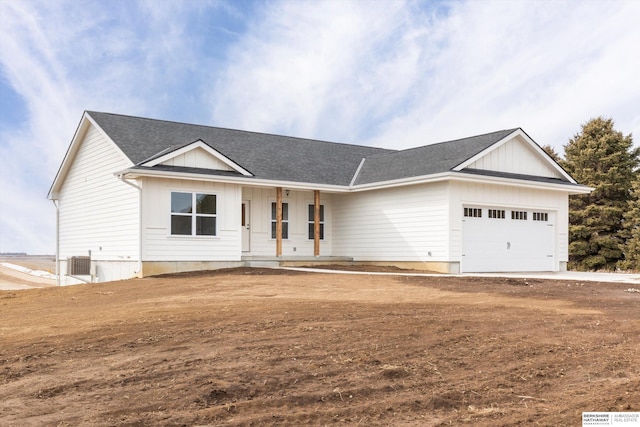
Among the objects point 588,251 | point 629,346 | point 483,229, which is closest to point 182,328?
point 629,346

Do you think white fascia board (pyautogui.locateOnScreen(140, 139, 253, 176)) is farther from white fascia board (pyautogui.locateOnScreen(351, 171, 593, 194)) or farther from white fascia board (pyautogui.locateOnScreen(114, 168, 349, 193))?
white fascia board (pyautogui.locateOnScreen(351, 171, 593, 194))

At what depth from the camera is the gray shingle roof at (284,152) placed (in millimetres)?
21391

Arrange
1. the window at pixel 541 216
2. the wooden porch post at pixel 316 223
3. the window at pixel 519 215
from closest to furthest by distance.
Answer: the window at pixel 519 215 → the window at pixel 541 216 → the wooden porch post at pixel 316 223

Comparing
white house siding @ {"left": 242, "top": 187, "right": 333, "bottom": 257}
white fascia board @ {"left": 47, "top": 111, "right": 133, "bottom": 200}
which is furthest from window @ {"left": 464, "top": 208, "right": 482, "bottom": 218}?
white fascia board @ {"left": 47, "top": 111, "right": 133, "bottom": 200}

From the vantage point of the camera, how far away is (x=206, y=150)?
67.0ft

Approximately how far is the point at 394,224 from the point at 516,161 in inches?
196

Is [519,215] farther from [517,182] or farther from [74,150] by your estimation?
[74,150]

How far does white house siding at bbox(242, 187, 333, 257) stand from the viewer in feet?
74.8

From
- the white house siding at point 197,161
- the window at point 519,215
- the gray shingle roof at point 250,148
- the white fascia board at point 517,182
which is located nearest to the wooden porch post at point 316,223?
the gray shingle roof at point 250,148

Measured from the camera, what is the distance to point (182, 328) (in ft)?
30.2

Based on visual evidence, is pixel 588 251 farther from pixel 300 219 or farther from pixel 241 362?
pixel 241 362

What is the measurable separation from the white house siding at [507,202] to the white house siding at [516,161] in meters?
0.70

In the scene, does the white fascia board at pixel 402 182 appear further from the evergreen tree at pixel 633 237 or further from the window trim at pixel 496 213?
the evergreen tree at pixel 633 237

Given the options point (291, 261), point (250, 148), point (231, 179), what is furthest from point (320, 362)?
point (250, 148)
